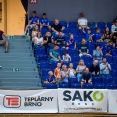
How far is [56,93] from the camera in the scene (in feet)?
43.4

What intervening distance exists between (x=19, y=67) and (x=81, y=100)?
14.2 feet

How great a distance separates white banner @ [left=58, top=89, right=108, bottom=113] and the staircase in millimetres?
2198

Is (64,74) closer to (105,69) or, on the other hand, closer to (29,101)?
(105,69)

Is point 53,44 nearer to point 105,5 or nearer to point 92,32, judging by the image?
point 92,32

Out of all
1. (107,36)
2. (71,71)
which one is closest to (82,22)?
(107,36)

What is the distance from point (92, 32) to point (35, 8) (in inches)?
134

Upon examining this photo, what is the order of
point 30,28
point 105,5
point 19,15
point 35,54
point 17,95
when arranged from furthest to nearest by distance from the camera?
point 19,15, point 105,5, point 30,28, point 35,54, point 17,95

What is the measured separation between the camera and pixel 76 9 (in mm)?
20219

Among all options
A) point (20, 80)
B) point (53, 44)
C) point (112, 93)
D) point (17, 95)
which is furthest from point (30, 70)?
point (112, 93)

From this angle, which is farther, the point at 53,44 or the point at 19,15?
the point at 19,15

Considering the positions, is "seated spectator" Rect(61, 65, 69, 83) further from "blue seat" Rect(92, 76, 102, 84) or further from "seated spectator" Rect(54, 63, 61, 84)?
"blue seat" Rect(92, 76, 102, 84)

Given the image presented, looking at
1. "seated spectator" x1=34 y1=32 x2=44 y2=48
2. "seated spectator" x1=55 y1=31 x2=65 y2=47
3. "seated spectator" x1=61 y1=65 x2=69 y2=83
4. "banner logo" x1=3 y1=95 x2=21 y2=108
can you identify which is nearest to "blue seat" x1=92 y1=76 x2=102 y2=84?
"seated spectator" x1=61 y1=65 x2=69 y2=83

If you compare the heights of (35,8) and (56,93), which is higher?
(35,8)

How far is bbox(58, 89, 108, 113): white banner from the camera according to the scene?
1322 centimetres
